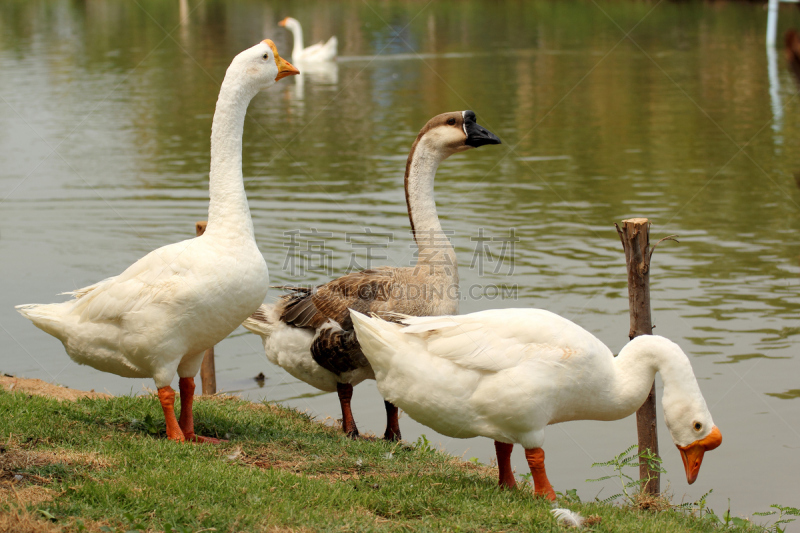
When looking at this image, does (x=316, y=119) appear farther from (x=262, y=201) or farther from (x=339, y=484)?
(x=339, y=484)

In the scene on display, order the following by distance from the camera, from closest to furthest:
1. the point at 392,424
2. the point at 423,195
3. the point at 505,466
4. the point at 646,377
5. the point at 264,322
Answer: the point at 646,377 < the point at 505,466 < the point at 423,195 < the point at 392,424 < the point at 264,322

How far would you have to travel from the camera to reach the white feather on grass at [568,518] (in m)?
4.55

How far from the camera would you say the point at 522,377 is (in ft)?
16.0

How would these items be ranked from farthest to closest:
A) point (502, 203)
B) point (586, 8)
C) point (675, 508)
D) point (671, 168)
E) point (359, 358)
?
A: point (586, 8), point (671, 168), point (502, 203), point (359, 358), point (675, 508)

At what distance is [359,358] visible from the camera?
269 inches

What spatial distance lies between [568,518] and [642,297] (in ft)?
7.52

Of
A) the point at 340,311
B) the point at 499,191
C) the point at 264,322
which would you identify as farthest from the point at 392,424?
the point at 499,191

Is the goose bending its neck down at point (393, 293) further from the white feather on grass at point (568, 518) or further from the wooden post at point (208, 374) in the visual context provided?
the white feather on grass at point (568, 518)

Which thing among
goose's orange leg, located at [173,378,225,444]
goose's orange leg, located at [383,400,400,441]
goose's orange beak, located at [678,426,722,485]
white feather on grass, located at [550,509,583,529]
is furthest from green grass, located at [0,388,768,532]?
goose's orange leg, located at [383,400,400,441]

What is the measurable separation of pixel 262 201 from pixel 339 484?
1145 centimetres

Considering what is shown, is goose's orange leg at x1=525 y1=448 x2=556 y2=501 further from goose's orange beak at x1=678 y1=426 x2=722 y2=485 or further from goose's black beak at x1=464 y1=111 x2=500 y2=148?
goose's black beak at x1=464 y1=111 x2=500 y2=148

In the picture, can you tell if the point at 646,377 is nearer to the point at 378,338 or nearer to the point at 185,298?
the point at 378,338

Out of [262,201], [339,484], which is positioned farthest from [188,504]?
[262,201]

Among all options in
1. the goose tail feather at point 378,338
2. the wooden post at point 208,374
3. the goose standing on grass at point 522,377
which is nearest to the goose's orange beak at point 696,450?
the goose standing on grass at point 522,377
